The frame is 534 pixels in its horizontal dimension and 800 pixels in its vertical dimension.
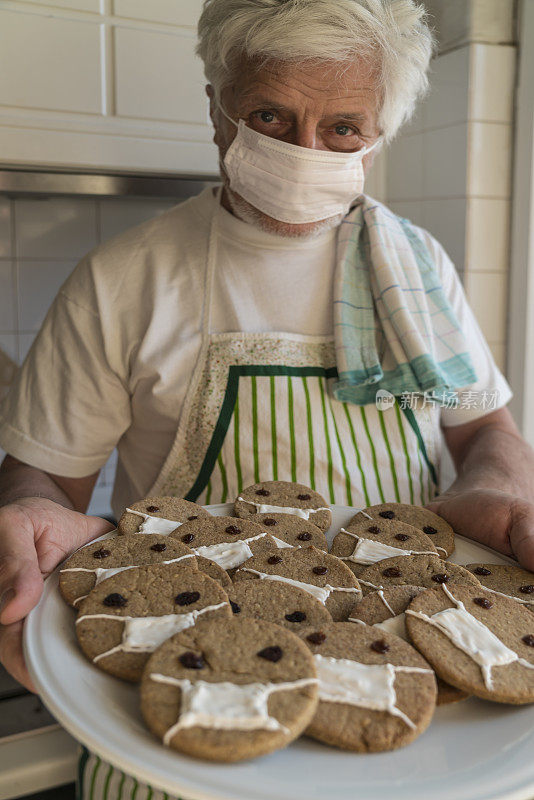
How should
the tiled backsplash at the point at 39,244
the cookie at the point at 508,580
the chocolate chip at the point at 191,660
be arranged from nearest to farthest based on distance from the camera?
the chocolate chip at the point at 191,660, the cookie at the point at 508,580, the tiled backsplash at the point at 39,244

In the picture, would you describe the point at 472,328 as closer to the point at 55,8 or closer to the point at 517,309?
the point at 517,309

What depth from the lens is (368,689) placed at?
65cm

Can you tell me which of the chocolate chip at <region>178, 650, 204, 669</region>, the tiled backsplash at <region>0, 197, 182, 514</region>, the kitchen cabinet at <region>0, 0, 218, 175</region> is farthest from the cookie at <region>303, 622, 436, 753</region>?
the tiled backsplash at <region>0, 197, 182, 514</region>

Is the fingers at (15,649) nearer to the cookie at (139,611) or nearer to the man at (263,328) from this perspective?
the cookie at (139,611)

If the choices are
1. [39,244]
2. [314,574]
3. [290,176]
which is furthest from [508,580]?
[39,244]

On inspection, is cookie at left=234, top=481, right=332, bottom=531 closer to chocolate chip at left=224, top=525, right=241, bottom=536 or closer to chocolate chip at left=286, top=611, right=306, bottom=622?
chocolate chip at left=224, top=525, right=241, bottom=536

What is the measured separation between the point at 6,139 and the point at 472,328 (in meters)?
1.06

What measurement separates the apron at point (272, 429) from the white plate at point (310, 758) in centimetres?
61

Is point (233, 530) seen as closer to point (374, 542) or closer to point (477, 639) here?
point (374, 542)

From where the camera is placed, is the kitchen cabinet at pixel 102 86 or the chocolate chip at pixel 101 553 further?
the kitchen cabinet at pixel 102 86

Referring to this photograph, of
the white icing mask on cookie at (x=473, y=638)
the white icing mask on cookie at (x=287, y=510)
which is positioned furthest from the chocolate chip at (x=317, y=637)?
the white icing mask on cookie at (x=287, y=510)

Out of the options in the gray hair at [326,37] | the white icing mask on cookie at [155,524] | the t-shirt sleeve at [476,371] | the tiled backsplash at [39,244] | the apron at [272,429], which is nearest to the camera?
the white icing mask on cookie at [155,524]

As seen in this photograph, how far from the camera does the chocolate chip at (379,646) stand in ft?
2.30

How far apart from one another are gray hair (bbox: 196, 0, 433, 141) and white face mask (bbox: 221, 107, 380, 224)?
0.30 feet
